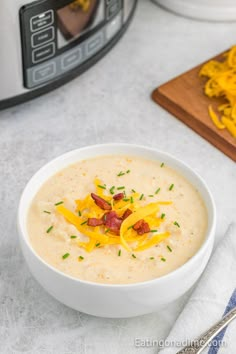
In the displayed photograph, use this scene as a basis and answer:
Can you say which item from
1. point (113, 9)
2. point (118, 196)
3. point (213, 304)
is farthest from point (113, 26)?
point (213, 304)

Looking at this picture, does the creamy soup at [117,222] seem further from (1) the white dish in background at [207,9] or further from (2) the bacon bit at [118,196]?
(1) the white dish in background at [207,9]

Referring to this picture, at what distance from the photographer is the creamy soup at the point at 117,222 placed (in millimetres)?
875

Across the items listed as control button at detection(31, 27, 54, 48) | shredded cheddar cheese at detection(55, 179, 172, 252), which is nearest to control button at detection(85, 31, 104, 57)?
control button at detection(31, 27, 54, 48)

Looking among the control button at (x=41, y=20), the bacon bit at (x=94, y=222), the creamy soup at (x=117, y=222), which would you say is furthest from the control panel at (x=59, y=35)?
the bacon bit at (x=94, y=222)

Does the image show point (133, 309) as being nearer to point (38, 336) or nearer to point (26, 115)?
point (38, 336)

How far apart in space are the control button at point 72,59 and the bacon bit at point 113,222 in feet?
1.46

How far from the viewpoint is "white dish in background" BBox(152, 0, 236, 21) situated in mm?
1522

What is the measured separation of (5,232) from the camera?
1.07 meters

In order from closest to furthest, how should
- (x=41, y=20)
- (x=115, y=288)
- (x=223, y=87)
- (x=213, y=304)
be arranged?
1. (x=115, y=288)
2. (x=213, y=304)
3. (x=41, y=20)
4. (x=223, y=87)

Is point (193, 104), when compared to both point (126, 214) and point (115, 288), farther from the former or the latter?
point (115, 288)

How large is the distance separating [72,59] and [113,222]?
0.47m

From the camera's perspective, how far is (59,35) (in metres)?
1.22

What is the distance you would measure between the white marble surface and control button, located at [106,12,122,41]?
0.08 metres

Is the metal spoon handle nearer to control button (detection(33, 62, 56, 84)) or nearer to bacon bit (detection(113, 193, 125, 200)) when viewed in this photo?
bacon bit (detection(113, 193, 125, 200))
